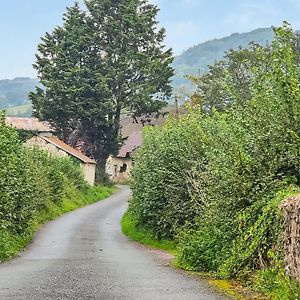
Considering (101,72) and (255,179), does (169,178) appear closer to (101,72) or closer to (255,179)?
(255,179)

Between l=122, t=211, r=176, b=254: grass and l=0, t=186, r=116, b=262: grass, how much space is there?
482 centimetres

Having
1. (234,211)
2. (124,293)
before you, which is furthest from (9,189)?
(124,293)

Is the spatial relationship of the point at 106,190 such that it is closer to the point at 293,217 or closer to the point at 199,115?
the point at 199,115

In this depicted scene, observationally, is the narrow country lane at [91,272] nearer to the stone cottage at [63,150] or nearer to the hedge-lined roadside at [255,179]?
the hedge-lined roadside at [255,179]

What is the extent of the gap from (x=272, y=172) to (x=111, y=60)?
44.6 m

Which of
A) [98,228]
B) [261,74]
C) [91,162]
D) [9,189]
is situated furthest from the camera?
[91,162]

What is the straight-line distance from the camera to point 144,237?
27.7m

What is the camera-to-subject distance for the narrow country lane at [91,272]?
1126 cm

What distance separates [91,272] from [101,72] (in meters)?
42.7

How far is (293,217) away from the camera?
35.5 feet

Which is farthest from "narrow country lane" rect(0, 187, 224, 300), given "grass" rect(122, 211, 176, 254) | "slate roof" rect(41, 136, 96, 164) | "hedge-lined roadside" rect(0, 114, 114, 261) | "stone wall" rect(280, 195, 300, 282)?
"slate roof" rect(41, 136, 96, 164)

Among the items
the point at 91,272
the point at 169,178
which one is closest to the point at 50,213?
the point at 169,178

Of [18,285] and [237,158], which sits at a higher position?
[237,158]

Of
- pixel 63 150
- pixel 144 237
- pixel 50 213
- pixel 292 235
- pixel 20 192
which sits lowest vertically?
pixel 144 237
